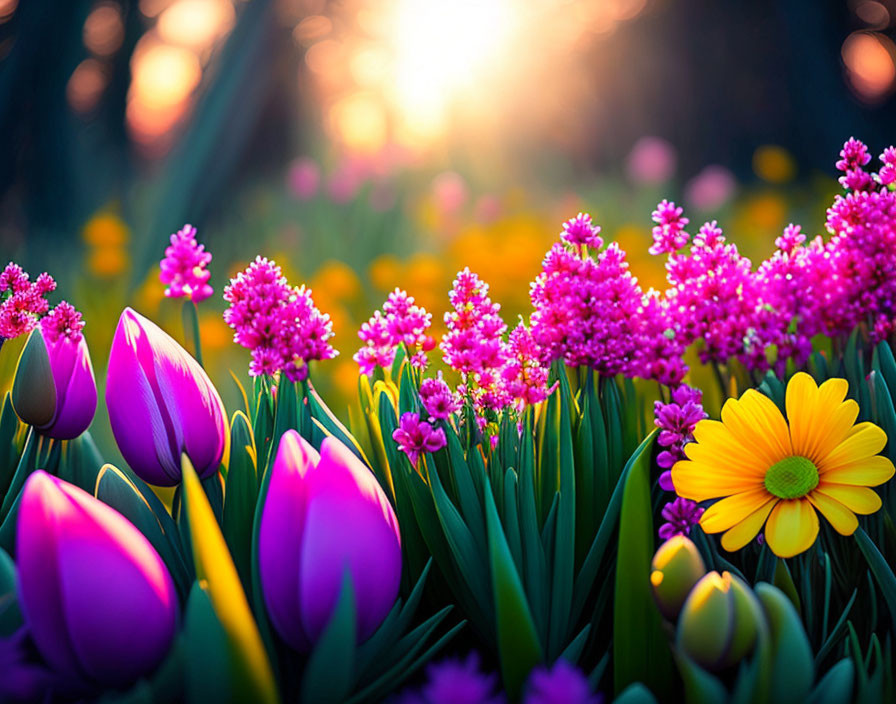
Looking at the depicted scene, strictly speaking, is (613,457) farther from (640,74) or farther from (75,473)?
(640,74)

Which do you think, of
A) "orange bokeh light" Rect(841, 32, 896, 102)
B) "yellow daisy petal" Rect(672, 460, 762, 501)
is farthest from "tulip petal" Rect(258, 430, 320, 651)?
"orange bokeh light" Rect(841, 32, 896, 102)

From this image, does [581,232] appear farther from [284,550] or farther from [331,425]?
[284,550]

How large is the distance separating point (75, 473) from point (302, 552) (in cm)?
41

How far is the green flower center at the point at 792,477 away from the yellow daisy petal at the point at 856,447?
13 millimetres

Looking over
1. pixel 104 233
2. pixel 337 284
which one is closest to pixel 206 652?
pixel 337 284

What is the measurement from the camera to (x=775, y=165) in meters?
4.30

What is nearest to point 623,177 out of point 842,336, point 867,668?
point 842,336

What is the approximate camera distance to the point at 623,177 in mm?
4914

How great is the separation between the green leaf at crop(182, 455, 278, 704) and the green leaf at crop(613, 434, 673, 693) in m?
0.27

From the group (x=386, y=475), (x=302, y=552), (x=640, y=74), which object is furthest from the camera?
(x=640, y=74)

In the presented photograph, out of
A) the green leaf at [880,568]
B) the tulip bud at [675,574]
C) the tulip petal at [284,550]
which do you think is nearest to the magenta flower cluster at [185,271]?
the tulip petal at [284,550]

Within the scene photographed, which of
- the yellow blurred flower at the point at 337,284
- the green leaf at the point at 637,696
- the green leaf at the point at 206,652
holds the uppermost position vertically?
the yellow blurred flower at the point at 337,284

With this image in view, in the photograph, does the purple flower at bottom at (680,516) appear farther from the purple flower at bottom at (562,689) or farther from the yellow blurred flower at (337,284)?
the yellow blurred flower at (337,284)

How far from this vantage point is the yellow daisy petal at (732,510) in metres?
0.68
